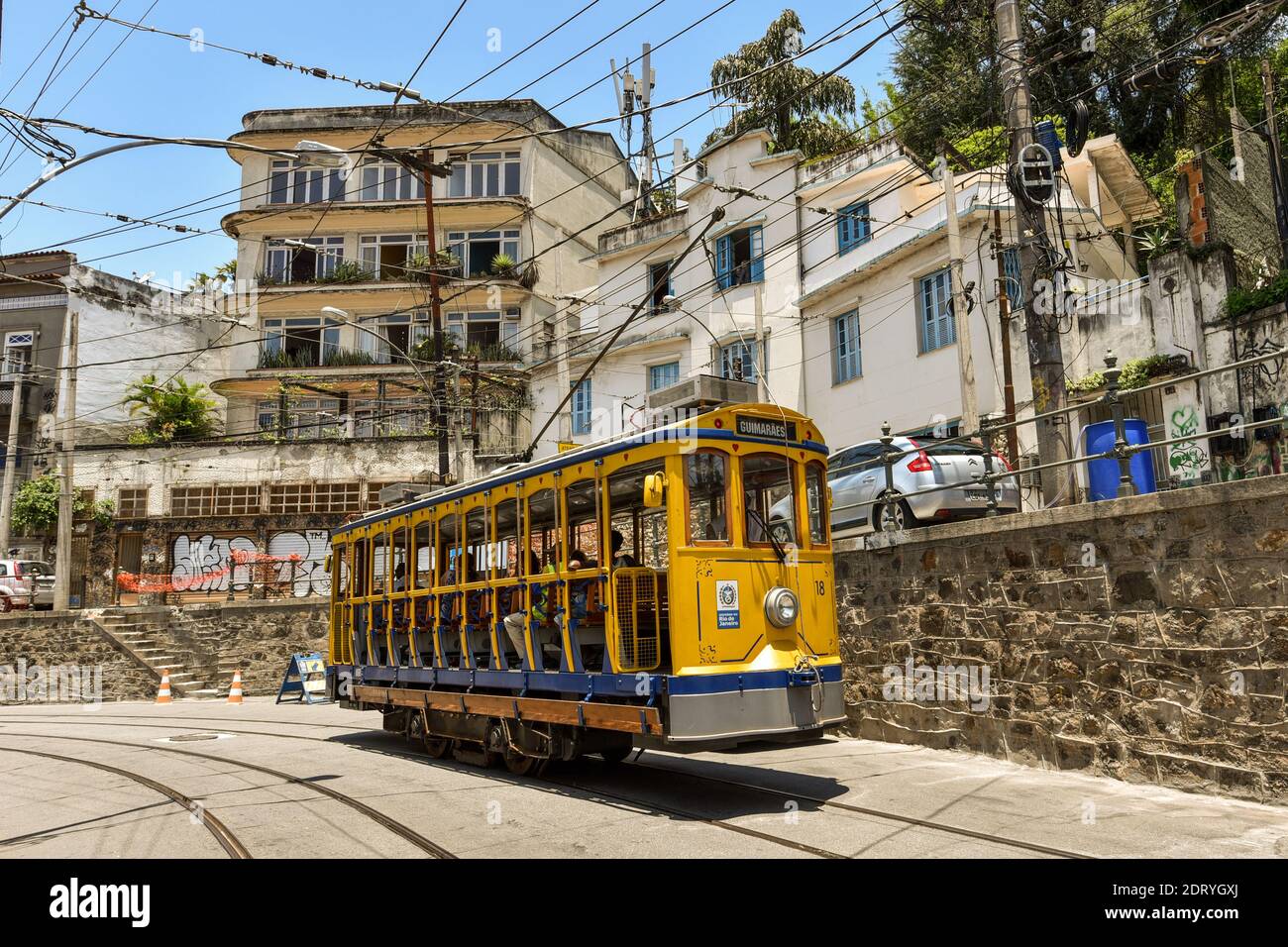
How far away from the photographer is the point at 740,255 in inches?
1103

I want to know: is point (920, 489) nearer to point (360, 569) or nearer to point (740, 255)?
point (360, 569)

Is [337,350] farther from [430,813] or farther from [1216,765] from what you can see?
[1216,765]

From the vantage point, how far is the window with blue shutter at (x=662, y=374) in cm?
2941

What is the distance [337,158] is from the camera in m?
14.7

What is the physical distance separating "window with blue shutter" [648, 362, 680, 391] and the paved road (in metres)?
18.0

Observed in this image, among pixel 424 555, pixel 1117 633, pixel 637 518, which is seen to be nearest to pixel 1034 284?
pixel 1117 633

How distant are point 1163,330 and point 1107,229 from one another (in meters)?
5.74

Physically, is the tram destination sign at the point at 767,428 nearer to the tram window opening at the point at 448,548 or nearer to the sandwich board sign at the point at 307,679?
the tram window opening at the point at 448,548

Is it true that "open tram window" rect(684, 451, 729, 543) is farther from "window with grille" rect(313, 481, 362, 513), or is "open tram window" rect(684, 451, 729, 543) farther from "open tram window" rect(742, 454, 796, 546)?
"window with grille" rect(313, 481, 362, 513)

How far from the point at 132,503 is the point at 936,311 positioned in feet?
89.0

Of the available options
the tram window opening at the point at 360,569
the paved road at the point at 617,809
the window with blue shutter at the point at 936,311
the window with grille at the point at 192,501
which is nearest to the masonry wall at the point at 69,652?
the window with grille at the point at 192,501

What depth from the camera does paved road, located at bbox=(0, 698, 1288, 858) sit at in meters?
6.99
